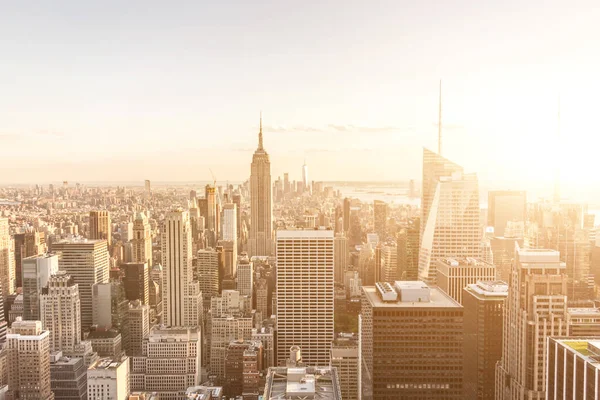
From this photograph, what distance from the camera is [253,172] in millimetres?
13586

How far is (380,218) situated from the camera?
46.4ft

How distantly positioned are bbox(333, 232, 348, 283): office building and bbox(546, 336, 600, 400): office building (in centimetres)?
803

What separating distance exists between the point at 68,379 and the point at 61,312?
2570 mm

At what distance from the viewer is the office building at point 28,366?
32.5 ft

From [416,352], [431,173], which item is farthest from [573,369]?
[431,173]

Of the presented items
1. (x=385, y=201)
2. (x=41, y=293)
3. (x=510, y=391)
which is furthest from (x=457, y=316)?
(x=41, y=293)

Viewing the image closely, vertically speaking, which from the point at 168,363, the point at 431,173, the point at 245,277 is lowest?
the point at 168,363

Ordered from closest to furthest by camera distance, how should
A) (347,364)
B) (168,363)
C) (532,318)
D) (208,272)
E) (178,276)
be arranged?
1. (532,318)
2. (347,364)
3. (168,363)
4. (178,276)
5. (208,272)

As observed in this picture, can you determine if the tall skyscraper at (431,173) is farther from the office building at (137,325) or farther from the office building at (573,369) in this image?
the office building at (137,325)

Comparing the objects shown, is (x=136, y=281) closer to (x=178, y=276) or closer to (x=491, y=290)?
(x=178, y=276)

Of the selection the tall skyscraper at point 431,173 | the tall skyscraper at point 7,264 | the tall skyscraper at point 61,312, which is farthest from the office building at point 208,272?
the tall skyscraper at point 431,173

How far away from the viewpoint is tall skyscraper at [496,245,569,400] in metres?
7.77

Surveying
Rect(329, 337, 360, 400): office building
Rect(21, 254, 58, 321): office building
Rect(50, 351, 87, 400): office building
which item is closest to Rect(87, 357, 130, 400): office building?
Rect(50, 351, 87, 400): office building

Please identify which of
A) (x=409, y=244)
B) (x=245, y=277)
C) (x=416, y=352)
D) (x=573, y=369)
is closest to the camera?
(x=573, y=369)
